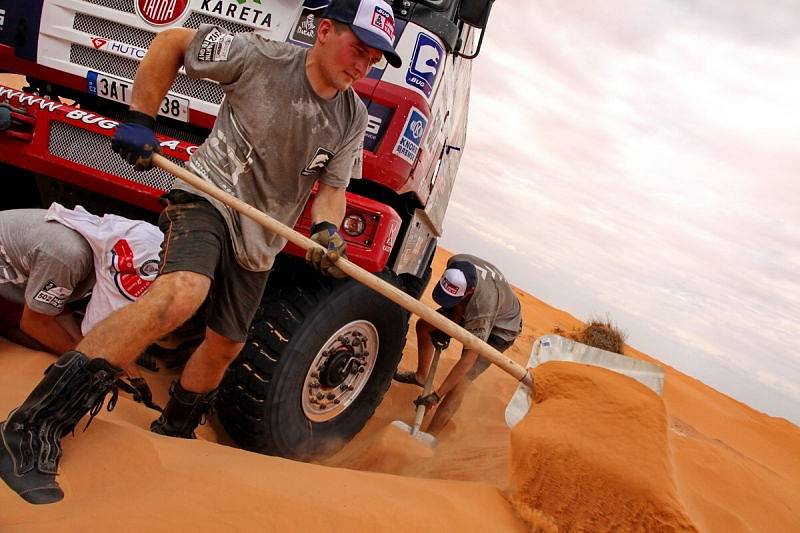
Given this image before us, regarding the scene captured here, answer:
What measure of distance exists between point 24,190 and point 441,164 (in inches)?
117

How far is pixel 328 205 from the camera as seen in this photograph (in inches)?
106

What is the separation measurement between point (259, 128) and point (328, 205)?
1.71 feet

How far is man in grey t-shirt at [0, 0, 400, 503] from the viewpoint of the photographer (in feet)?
6.72

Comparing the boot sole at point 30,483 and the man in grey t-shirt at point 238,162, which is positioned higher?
the man in grey t-shirt at point 238,162

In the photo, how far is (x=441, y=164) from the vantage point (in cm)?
453

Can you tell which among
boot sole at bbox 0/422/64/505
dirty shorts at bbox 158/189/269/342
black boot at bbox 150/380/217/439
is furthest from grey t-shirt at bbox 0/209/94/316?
boot sole at bbox 0/422/64/505

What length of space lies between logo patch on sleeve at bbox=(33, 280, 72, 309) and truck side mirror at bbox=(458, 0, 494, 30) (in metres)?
2.83

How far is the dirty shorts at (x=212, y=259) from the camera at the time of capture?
6.92 feet

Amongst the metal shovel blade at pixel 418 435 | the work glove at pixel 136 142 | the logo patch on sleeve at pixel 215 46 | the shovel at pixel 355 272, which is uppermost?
the logo patch on sleeve at pixel 215 46

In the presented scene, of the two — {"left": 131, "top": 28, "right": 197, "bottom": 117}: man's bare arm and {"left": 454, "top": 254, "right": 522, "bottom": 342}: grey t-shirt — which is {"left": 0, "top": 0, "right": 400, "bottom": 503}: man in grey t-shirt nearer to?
{"left": 131, "top": 28, "right": 197, "bottom": 117}: man's bare arm

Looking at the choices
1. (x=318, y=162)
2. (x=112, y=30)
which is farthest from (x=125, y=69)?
(x=318, y=162)

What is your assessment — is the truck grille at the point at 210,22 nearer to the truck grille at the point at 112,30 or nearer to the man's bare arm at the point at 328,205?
the truck grille at the point at 112,30

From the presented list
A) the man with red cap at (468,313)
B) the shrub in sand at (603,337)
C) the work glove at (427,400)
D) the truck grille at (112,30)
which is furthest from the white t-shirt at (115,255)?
the shrub in sand at (603,337)

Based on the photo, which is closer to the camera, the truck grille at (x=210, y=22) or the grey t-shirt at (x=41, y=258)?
the grey t-shirt at (x=41, y=258)
